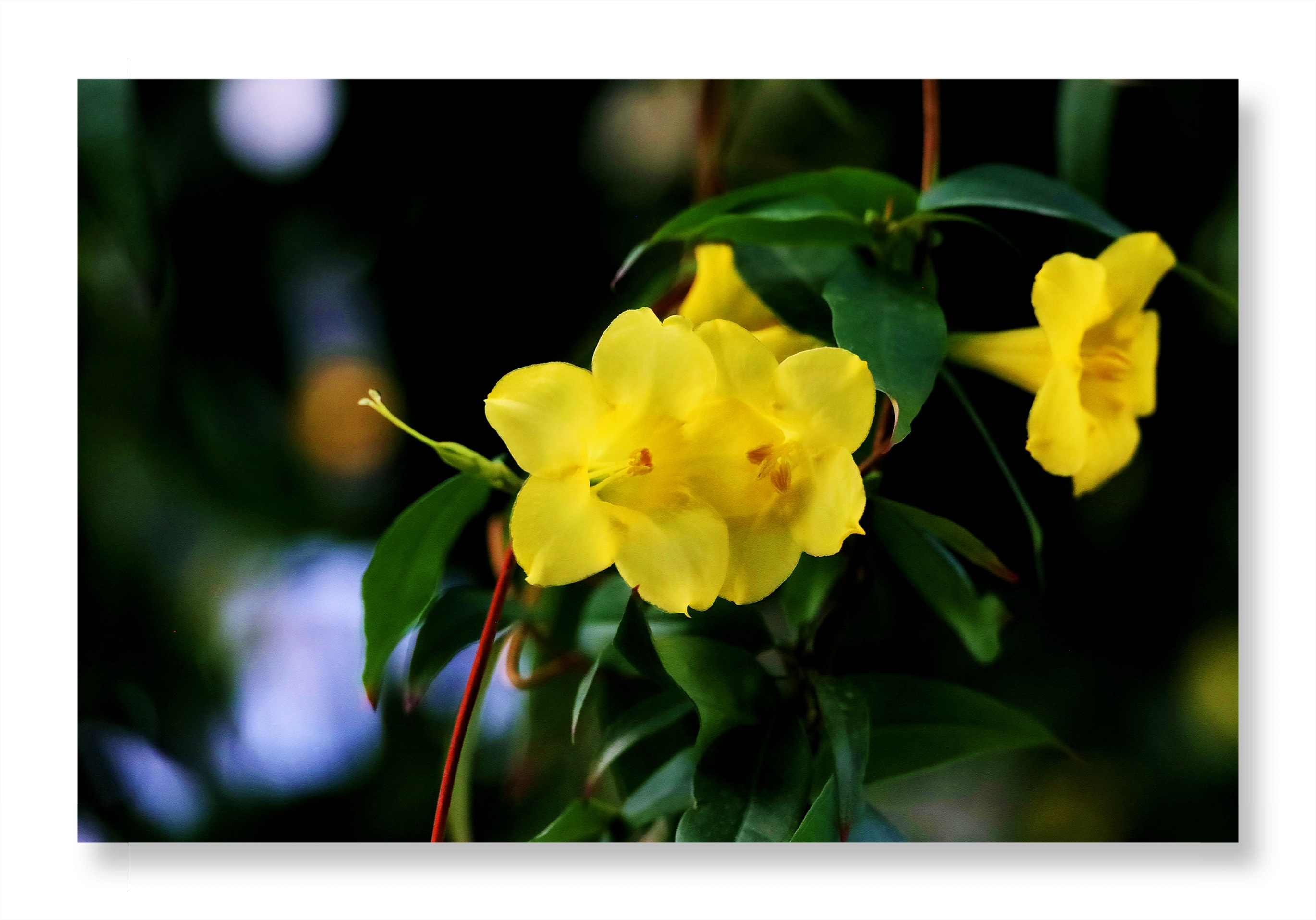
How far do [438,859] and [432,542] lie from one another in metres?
0.29

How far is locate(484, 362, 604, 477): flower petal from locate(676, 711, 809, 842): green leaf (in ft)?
0.81

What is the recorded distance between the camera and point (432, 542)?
79 centimetres

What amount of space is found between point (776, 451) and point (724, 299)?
17 centimetres

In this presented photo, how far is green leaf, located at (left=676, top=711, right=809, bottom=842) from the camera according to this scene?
737mm

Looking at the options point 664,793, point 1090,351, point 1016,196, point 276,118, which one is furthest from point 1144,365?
point 276,118

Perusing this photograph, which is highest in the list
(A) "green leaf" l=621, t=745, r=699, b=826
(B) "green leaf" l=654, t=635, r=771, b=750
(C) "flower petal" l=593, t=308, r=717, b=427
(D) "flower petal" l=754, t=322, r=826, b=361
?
(D) "flower petal" l=754, t=322, r=826, b=361

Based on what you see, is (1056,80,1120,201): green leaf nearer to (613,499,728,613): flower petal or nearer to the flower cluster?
the flower cluster

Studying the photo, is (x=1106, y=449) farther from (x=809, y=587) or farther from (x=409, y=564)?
(x=409, y=564)

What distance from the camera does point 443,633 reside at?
811 millimetres

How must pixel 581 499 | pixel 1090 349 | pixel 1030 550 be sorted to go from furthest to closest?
pixel 1030 550, pixel 1090 349, pixel 581 499

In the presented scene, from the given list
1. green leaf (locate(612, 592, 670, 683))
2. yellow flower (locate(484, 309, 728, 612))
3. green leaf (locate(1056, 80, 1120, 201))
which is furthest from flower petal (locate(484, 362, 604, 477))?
green leaf (locate(1056, 80, 1120, 201))
